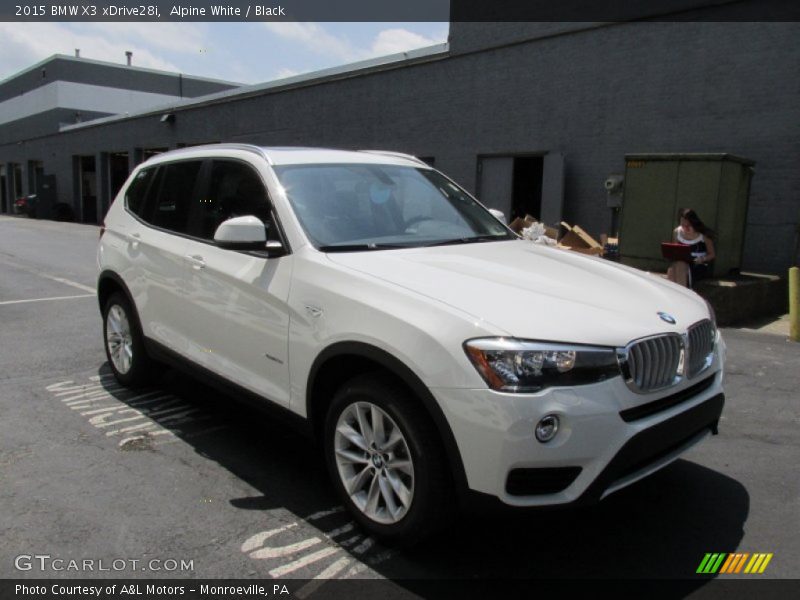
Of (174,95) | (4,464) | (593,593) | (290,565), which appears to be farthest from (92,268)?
(174,95)

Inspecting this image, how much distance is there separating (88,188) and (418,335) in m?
37.1

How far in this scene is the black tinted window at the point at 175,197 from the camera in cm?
452

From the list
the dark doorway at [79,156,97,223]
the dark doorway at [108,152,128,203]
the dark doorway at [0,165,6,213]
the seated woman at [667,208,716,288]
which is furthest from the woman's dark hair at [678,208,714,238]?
the dark doorway at [0,165,6,213]

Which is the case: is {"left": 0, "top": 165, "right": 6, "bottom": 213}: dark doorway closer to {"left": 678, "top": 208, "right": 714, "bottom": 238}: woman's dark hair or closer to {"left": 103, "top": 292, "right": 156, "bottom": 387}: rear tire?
{"left": 103, "top": 292, "right": 156, "bottom": 387}: rear tire

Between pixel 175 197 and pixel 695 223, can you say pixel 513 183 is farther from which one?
pixel 175 197

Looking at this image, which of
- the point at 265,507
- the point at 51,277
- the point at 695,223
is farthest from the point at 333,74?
the point at 265,507

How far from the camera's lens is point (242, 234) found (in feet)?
11.1

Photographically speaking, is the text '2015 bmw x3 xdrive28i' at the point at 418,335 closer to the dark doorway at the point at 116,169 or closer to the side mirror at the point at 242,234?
the side mirror at the point at 242,234

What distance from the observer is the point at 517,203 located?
49.4ft

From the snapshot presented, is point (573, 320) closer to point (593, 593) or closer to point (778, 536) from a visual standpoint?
point (593, 593)

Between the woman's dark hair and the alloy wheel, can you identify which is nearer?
the alloy wheel

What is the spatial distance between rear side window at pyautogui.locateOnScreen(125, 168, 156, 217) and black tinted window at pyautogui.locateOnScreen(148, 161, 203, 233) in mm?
190

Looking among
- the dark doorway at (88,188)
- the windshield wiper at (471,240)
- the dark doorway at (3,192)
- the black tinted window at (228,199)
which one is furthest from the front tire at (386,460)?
the dark doorway at (3,192)

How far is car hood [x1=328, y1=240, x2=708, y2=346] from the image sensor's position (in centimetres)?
265
